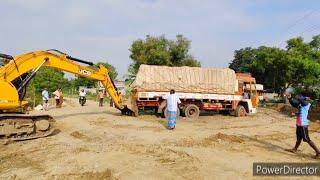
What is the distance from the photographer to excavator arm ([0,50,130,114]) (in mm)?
15125

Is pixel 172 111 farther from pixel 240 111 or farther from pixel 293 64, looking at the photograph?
pixel 293 64

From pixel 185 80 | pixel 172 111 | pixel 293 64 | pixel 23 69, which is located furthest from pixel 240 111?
pixel 293 64

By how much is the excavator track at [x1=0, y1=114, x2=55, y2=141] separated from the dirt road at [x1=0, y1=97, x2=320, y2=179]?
0.43 meters

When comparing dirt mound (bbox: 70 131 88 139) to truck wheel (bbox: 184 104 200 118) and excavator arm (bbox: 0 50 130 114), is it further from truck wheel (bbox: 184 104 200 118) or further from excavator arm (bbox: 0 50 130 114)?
truck wheel (bbox: 184 104 200 118)

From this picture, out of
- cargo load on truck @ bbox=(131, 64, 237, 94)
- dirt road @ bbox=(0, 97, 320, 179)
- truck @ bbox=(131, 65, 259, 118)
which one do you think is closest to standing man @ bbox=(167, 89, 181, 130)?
dirt road @ bbox=(0, 97, 320, 179)

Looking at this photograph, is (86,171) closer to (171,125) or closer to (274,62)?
(171,125)

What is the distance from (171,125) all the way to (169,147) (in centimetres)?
493

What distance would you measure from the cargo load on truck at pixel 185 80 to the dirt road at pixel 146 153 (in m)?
5.90

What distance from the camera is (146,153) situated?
11.5m

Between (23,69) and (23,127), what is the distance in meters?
2.42

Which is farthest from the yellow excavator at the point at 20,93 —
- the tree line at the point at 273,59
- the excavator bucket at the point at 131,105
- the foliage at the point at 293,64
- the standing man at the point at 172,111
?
the foliage at the point at 293,64

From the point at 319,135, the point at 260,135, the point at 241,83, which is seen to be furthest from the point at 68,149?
the point at 241,83

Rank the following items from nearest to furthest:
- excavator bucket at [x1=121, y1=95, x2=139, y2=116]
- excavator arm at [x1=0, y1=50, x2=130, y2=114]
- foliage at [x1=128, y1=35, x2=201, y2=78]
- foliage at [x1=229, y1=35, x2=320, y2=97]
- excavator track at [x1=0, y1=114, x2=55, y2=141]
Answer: excavator track at [x1=0, y1=114, x2=55, y2=141] < excavator arm at [x1=0, y1=50, x2=130, y2=114] < excavator bucket at [x1=121, y1=95, x2=139, y2=116] < foliage at [x1=229, y1=35, x2=320, y2=97] < foliage at [x1=128, y1=35, x2=201, y2=78]

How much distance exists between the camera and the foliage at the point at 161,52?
4516 cm
